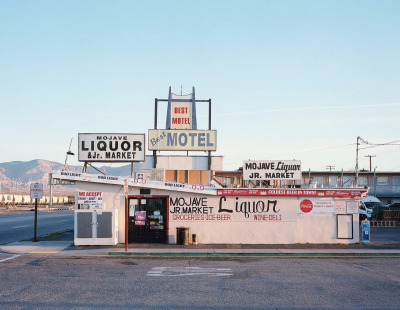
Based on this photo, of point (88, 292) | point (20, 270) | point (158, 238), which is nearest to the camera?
point (88, 292)

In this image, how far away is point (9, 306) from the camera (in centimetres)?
1055

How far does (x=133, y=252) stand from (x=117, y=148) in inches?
286

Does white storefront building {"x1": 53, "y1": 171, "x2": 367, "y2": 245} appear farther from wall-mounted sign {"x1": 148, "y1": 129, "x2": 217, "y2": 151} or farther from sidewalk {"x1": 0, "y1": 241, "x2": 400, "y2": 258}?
wall-mounted sign {"x1": 148, "y1": 129, "x2": 217, "y2": 151}

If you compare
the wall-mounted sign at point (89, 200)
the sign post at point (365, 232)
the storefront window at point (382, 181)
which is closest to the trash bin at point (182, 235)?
the wall-mounted sign at point (89, 200)

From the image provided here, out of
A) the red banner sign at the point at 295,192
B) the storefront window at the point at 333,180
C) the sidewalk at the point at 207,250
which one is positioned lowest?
the sidewalk at the point at 207,250

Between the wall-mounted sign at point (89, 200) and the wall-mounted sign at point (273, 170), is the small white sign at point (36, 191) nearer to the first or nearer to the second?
the wall-mounted sign at point (89, 200)

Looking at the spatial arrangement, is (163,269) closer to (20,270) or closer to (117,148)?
(20,270)

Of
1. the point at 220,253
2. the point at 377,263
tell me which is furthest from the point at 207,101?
the point at 377,263

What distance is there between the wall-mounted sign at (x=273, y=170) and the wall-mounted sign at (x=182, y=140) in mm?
4170

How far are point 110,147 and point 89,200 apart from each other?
3.48 metres

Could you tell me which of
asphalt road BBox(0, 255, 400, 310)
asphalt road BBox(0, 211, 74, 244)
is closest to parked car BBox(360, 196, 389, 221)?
asphalt road BBox(0, 211, 74, 244)

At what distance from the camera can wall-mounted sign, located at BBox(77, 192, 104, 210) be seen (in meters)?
23.8

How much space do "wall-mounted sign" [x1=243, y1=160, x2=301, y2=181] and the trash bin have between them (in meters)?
4.46

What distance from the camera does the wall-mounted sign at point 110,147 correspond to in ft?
84.7
